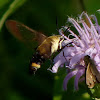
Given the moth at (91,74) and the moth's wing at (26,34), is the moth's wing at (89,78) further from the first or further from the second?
the moth's wing at (26,34)

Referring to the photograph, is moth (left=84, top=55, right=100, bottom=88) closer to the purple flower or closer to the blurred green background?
the purple flower

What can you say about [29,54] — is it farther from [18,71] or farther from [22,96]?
[22,96]

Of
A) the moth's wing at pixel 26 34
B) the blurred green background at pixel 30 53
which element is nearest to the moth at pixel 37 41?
the moth's wing at pixel 26 34

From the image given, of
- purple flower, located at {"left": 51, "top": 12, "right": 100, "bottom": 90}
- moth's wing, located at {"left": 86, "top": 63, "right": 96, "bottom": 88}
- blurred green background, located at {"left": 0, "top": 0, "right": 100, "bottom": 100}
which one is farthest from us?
blurred green background, located at {"left": 0, "top": 0, "right": 100, "bottom": 100}

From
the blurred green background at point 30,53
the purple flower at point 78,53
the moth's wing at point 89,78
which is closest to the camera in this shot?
the moth's wing at point 89,78

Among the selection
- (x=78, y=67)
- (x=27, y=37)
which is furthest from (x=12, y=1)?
(x=78, y=67)

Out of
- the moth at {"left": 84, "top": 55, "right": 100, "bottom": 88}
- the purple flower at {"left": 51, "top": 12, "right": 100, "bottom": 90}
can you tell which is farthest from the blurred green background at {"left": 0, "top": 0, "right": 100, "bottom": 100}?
the moth at {"left": 84, "top": 55, "right": 100, "bottom": 88}

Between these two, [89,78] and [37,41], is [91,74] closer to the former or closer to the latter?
[89,78]

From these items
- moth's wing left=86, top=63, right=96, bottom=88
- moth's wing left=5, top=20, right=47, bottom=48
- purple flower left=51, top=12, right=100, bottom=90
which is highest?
moth's wing left=5, top=20, right=47, bottom=48
